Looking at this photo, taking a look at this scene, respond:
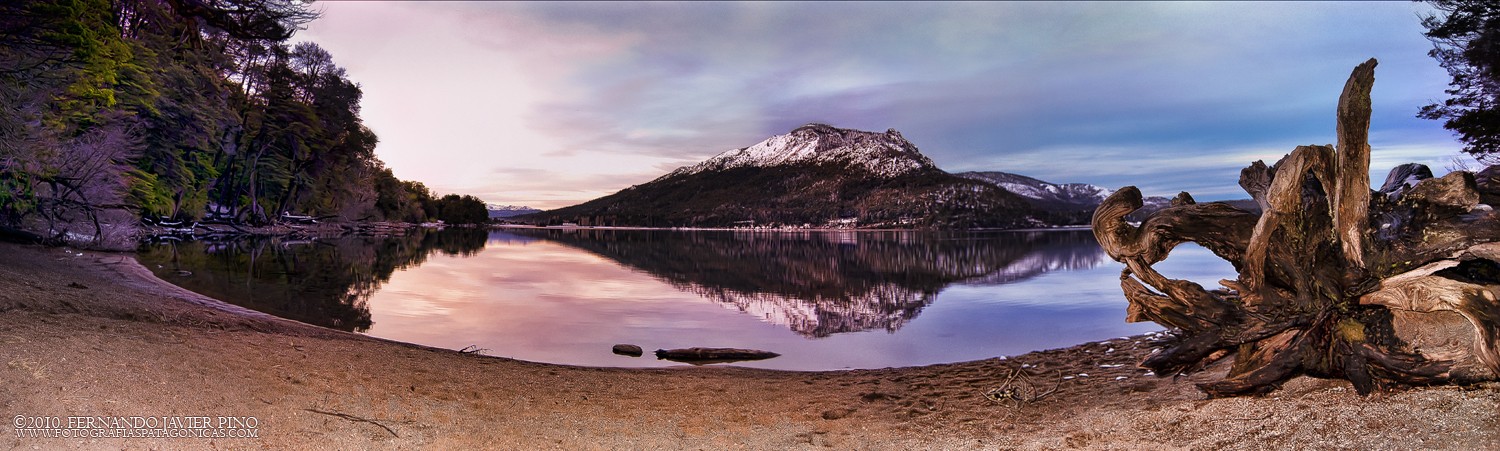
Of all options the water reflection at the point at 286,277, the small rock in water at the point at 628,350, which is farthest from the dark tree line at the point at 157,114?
the small rock in water at the point at 628,350

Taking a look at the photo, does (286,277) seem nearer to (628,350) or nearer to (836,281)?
(628,350)

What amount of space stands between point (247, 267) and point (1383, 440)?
93.8 ft

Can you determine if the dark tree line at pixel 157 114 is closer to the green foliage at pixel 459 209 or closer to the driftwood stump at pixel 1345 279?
the driftwood stump at pixel 1345 279

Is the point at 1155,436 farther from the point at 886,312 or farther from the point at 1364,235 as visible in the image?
the point at 886,312

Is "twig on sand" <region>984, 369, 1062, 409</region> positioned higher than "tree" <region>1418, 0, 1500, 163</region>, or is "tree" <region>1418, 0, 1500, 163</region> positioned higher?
"tree" <region>1418, 0, 1500, 163</region>

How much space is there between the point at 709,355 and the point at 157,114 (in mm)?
27132

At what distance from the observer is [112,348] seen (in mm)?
6113

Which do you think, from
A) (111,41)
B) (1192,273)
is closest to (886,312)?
(1192,273)

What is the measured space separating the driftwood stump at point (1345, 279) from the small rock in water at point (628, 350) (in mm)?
7791

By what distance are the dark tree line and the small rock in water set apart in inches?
325

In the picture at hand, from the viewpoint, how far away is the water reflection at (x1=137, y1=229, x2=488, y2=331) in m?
14.9

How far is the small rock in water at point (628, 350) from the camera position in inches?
453

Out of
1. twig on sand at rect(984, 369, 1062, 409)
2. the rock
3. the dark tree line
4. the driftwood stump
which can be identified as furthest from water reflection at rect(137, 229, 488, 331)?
the rock

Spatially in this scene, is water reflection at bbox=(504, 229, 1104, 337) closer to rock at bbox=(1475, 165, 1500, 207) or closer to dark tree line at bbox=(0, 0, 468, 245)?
rock at bbox=(1475, 165, 1500, 207)
